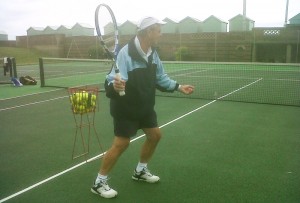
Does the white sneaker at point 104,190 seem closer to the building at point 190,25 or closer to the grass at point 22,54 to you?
the grass at point 22,54

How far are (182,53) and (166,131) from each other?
26.6m

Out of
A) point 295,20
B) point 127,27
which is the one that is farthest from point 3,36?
point 295,20

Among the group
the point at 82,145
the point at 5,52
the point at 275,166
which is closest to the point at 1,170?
the point at 82,145

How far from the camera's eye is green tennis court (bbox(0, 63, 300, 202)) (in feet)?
15.2

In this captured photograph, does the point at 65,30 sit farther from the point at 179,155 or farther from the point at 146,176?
the point at 146,176

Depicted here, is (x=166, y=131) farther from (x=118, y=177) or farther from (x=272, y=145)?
(x=118, y=177)

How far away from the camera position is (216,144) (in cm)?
668

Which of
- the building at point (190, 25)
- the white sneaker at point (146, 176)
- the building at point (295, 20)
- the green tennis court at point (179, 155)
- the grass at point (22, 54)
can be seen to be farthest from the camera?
the building at point (190, 25)

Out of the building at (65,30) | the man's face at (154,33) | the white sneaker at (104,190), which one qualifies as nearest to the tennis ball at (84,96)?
the white sneaker at (104,190)

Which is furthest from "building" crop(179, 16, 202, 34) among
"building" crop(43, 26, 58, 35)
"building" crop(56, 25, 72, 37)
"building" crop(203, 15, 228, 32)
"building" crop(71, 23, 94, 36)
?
"building" crop(43, 26, 58, 35)

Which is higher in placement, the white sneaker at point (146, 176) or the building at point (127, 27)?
the building at point (127, 27)

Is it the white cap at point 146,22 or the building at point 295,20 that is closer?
the white cap at point 146,22

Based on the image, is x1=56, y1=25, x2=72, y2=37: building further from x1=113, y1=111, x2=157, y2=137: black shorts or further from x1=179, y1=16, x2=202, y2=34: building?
x1=113, y1=111, x2=157, y2=137: black shorts

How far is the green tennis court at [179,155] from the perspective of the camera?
15.2ft
